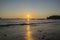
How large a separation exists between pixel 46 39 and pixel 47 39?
0.13 m

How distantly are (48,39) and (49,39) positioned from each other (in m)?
0.13

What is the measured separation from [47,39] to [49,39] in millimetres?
259

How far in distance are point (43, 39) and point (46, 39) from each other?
40 cm

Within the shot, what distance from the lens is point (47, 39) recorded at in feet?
53.3

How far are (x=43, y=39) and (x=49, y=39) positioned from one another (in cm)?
79

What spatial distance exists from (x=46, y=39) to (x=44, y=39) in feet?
0.91

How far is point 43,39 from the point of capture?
16188 mm

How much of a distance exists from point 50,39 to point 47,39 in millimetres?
389

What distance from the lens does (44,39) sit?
1617cm

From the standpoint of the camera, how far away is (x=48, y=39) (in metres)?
16.2

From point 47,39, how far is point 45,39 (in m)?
0.28
